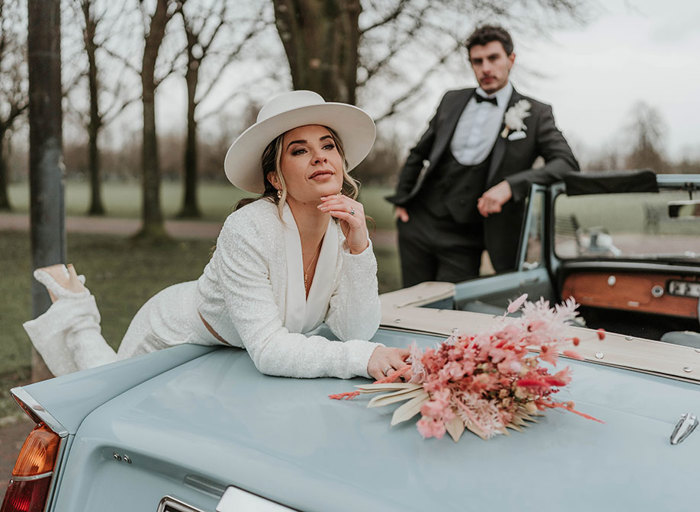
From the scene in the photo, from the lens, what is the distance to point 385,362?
1.67 m

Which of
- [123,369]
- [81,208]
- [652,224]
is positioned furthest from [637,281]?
[81,208]

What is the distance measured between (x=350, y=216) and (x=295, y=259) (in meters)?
0.23

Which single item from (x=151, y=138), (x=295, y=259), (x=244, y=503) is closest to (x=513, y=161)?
(x=295, y=259)

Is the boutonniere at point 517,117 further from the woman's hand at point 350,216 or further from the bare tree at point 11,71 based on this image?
the bare tree at point 11,71

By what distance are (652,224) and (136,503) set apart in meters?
2.73

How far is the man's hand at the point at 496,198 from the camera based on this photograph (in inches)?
128

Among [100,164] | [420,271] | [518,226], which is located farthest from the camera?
[100,164]

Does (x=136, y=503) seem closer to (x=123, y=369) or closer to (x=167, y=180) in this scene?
(x=123, y=369)

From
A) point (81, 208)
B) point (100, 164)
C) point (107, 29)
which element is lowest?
point (81, 208)

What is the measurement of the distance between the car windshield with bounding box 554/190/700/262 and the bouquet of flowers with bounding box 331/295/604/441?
72.4 inches

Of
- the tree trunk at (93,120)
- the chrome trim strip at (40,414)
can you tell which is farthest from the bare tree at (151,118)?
the chrome trim strip at (40,414)

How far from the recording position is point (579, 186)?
3.14 meters

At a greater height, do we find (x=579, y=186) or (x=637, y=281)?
(x=579, y=186)

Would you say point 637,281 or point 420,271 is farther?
point 420,271
